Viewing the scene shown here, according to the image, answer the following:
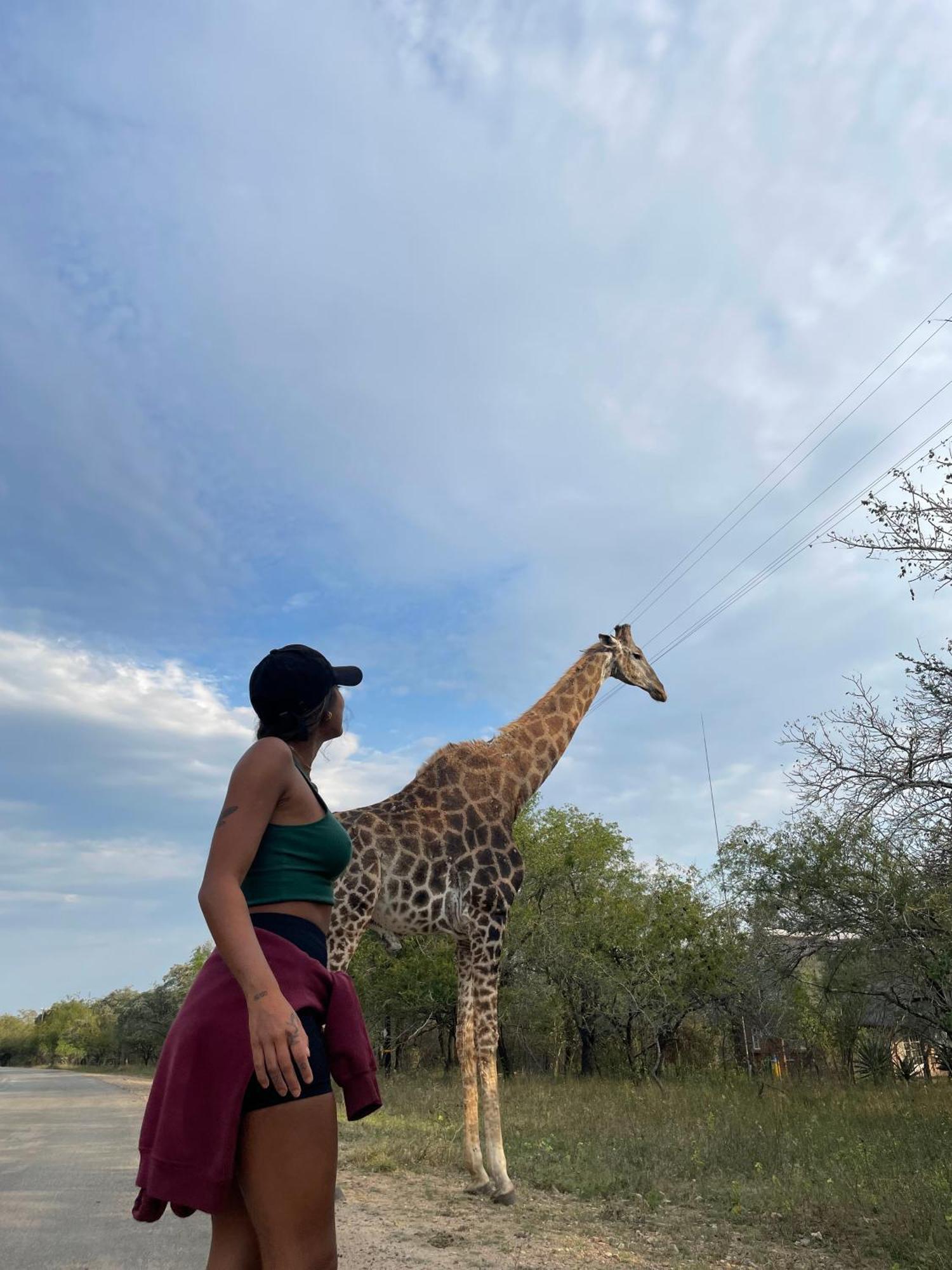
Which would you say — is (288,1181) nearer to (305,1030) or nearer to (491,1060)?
(305,1030)

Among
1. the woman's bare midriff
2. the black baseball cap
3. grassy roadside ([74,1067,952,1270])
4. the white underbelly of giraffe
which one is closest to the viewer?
the woman's bare midriff

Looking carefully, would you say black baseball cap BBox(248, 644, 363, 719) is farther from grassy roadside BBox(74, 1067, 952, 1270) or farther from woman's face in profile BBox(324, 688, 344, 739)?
grassy roadside BBox(74, 1067, 952, 1270)

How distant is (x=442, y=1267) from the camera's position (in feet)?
15.0

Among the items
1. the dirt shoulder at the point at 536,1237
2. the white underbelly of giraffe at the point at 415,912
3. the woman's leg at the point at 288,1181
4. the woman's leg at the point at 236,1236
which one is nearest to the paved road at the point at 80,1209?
the dirt shoulder at the point at 536,1237

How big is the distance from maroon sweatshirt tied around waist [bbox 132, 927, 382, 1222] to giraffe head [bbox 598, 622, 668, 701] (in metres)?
7.62

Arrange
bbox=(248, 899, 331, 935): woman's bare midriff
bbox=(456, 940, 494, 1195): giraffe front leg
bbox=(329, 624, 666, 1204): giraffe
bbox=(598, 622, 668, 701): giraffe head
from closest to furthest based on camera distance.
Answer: bbox=(248, 899, 331, 935): woman's bare midriff < bbox=(456, 940, 494, 1195): giraffe front leg < bbox=(329, 624, 666, 1204): giraffe < bbox=(598, 622, 668, 701): giraffe head

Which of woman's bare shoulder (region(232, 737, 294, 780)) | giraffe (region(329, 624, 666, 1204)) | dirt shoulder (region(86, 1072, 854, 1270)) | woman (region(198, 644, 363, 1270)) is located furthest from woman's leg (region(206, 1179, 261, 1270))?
giraffe (region(329, 624, 666, 1204))

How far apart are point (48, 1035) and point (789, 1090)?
103198mm

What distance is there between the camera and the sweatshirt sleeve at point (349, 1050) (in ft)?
7.27

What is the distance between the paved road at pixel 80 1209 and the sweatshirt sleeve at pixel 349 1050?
2.00m

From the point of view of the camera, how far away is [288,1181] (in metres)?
1.96

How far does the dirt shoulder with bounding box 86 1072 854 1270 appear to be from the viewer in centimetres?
471

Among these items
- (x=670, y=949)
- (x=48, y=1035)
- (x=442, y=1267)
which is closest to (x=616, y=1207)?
(x=442, y=1267)

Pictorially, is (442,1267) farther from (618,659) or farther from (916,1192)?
(618,659)
